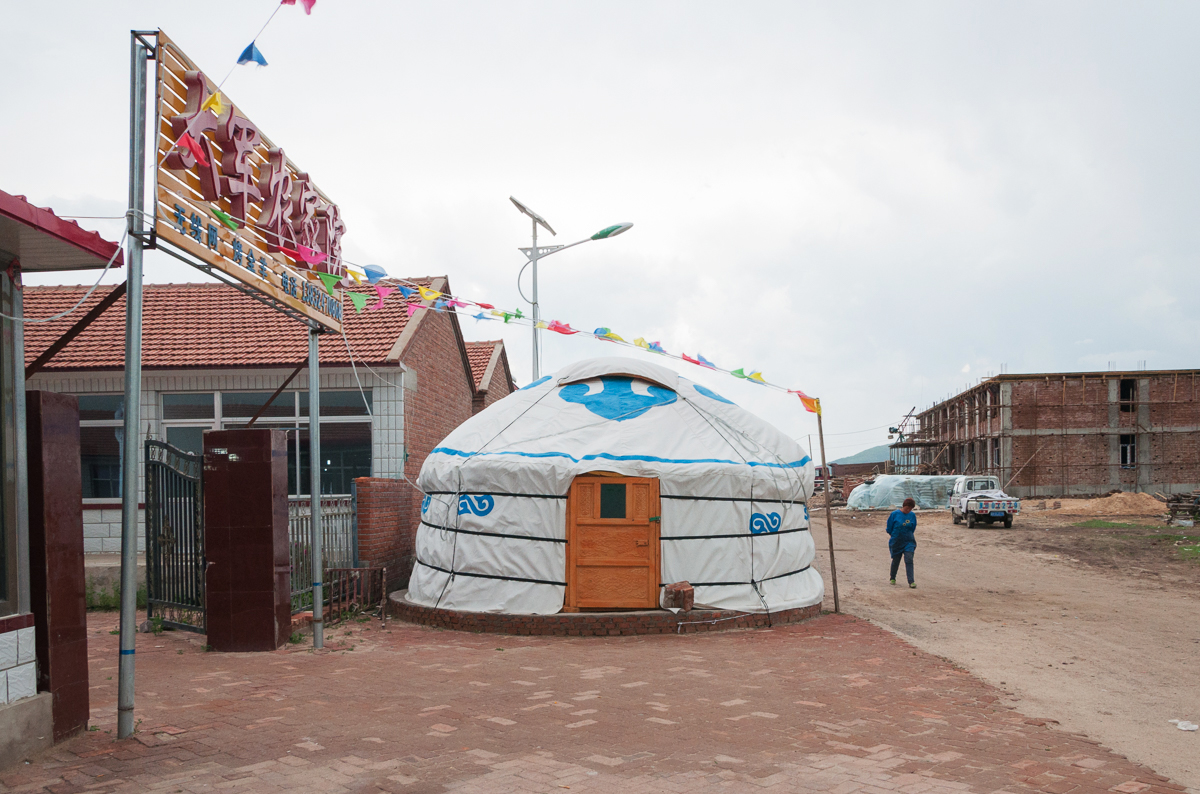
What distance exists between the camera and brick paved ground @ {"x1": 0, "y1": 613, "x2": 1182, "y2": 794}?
4.07 metres

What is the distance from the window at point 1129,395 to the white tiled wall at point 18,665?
3827 centimetres

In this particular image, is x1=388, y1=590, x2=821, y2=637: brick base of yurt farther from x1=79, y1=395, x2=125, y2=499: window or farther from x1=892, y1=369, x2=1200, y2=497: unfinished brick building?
x1=892, y1=369, x2=1200, y2=497: unfinished brick building

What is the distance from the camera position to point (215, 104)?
17.1 feet

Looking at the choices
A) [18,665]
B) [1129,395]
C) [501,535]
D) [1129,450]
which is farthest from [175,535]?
[1129,395]

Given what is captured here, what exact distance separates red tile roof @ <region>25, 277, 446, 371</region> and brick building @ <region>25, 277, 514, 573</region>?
0.07 ft

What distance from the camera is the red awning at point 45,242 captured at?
393 cm

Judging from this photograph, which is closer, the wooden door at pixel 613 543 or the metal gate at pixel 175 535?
the metal gate at pixel 175 535

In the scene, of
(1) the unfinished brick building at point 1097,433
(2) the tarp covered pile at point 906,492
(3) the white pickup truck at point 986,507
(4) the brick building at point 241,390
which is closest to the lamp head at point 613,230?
(4) the brick building at point 241,390

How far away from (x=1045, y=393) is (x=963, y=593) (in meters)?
26.3

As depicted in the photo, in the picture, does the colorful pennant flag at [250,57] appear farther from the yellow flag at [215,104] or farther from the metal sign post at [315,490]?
the metal sign post at [315,490]

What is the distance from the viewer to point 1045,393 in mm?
34594

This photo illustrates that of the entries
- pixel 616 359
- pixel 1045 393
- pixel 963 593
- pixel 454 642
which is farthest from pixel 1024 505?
pixel 454 642

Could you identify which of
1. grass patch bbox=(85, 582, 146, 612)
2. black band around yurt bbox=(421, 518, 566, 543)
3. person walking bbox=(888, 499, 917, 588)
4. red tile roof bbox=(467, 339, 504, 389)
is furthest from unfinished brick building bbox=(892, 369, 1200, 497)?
grass patch bbox=(85, 582, 146, 612)

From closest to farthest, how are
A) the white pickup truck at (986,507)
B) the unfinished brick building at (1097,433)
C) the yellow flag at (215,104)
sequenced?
the yellow flag at (215,104)
the white pickup truck at (986,507)
the unfinished brick building at (1097,433)
